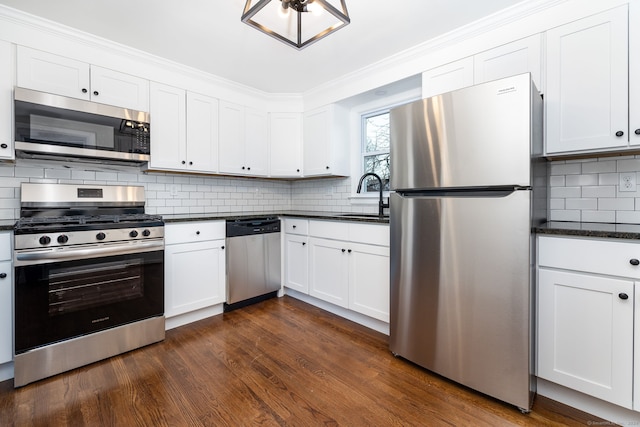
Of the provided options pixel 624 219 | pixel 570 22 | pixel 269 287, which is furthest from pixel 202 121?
pixel 624 219

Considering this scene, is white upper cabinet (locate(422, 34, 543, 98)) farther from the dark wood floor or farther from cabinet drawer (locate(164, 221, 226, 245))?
cabinet drawer (locate(164, 221, 226, 245))

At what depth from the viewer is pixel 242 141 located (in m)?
3.29

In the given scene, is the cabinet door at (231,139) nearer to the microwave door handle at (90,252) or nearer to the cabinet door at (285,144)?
the cabinet door at (285,144)

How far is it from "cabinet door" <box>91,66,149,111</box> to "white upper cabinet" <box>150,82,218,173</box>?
0.09 metres

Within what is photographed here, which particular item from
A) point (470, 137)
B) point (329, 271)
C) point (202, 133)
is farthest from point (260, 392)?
point (202, 133)

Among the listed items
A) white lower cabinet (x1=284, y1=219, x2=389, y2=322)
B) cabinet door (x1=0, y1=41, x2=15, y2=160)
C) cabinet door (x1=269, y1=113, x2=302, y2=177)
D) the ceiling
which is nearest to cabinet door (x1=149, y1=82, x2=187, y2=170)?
the ceiling

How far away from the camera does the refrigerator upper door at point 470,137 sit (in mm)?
1482

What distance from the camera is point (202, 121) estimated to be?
2953mm

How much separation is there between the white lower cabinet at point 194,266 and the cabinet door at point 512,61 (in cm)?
251

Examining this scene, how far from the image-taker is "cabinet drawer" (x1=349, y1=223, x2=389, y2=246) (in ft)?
7.59

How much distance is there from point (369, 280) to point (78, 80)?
9.15ft

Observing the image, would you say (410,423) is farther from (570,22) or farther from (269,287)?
(570,22)

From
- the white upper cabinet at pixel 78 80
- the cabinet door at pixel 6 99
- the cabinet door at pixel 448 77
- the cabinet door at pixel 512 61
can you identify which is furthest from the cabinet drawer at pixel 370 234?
the cabinet door at pixel 6 99

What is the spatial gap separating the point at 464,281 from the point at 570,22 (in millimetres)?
1678
